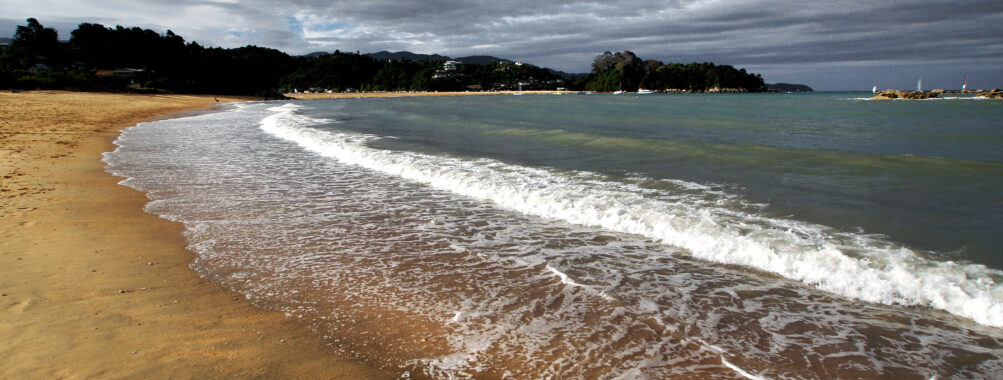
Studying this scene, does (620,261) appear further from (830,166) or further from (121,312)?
(830,166)

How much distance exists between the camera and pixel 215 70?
341ft

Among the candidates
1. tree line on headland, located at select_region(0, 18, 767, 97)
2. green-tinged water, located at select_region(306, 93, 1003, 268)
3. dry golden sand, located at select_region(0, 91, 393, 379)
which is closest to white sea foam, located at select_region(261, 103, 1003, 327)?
green-tinged water, located at select_region(306, 93, 1003, 268)

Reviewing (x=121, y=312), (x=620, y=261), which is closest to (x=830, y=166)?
(x=620, y=261)

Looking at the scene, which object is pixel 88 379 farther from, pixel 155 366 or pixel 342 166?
pixel 342 166

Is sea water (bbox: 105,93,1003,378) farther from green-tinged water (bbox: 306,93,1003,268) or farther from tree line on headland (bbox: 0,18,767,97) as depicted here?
Answer: tree line on headland (bbox: 0,18,767,97)

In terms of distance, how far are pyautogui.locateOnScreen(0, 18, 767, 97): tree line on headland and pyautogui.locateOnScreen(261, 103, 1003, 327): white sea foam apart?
61450mm

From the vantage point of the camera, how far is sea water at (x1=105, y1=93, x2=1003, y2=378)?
350cm

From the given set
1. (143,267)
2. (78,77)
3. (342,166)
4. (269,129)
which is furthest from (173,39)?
(143,267)

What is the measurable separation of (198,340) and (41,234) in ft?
13.5

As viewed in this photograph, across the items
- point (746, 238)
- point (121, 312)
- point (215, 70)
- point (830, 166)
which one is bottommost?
point (121, 312)

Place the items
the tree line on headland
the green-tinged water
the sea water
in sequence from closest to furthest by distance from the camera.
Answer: the sea water
the green-tinged water
the tree line on headland

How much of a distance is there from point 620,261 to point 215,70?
117478mm

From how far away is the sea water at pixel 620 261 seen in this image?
11.5 ft

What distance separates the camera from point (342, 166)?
40.4 feet
